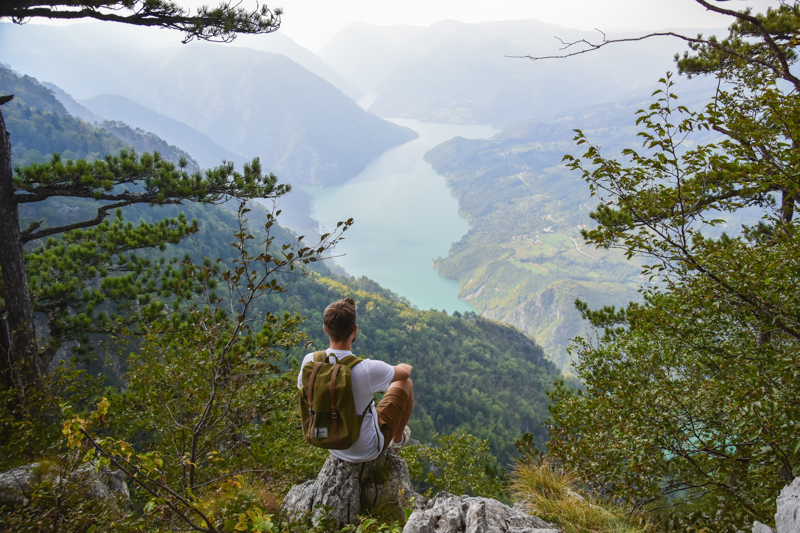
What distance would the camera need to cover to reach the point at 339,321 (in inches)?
87.3

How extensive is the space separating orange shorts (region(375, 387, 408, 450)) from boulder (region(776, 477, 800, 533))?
1.89 m

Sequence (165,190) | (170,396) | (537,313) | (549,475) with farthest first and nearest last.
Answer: (537,313)
(165,190)
(170,396)
(549,475)

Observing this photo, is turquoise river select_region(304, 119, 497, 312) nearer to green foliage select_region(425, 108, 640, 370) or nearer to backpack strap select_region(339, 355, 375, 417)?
green foliage select_region(425, 108, 640, 370)

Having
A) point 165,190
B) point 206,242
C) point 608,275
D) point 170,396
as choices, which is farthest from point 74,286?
point 608,275

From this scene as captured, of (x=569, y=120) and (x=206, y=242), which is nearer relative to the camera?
(x=206, y=242)

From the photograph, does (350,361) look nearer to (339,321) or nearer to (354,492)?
(339,321)

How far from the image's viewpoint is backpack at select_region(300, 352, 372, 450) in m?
2.12

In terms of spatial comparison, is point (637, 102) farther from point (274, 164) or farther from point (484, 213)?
point (274, 164)

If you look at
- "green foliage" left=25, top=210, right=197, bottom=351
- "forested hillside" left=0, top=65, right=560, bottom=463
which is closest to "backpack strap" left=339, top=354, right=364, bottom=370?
"green foliage" left=25, top=210, right=197, bottom=351

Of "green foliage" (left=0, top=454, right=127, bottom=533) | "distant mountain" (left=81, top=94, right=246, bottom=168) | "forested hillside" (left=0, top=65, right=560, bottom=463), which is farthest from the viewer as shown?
"distant mountain" (left=81, top=94, right=246, bottom=168)

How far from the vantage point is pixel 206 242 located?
36.4 meters

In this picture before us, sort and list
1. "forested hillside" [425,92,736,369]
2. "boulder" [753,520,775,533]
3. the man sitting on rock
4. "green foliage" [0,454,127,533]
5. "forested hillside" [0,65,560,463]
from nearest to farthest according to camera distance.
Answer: "boulder" [753,520,775,533]
"green foliage" [0,454,127,533]
the man sitting on rock
"forested hillside" [0,65,560,463]
"forested hillside" [425,92,736,369]

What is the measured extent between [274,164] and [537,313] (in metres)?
124

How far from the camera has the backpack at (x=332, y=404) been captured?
212cm
